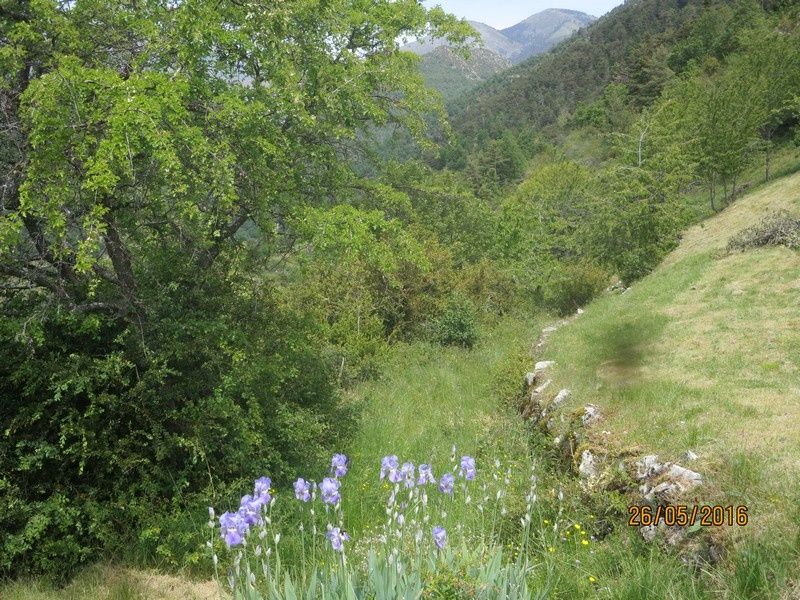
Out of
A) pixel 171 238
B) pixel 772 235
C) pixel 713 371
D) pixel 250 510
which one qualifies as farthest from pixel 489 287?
pixel 250 510

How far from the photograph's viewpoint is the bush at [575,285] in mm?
19812

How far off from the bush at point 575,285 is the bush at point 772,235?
5067 mm

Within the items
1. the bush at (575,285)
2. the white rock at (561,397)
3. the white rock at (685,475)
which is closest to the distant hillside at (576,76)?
the bush at (575,285)

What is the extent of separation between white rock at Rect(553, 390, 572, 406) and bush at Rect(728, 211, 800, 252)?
8249 mm

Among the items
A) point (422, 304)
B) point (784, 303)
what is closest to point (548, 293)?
point (422, 304)

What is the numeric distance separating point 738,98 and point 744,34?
94.9 ft

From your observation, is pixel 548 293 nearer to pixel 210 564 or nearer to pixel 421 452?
pixel 421 452

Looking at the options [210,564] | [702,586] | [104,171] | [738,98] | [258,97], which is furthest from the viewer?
[738,98]

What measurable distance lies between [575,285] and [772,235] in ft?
22.6

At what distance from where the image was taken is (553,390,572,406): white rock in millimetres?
8227

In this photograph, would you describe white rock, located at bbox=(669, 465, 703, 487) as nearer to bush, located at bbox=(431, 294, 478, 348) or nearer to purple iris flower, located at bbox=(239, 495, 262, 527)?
purple iris flower, located at bbox=(239, 495, 262, 527)

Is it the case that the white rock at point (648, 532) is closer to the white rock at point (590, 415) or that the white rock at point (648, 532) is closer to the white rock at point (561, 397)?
the white rock at point (590, 415)

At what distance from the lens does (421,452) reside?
7.98 metres

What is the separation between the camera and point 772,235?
46.4 ft
